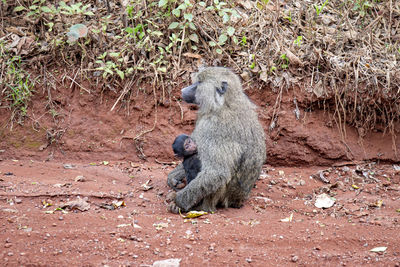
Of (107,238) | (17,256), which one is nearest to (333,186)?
(107,238)

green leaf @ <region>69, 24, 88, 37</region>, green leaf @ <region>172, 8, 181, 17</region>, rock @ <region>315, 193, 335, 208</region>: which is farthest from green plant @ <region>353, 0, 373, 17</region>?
green leaf @ <region>69, 24, 88, 37</region>

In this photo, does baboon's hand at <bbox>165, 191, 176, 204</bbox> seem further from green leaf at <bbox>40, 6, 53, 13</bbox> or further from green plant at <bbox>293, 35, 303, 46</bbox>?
green leaf at <bbox>40, 6, 53, 13</bbox>

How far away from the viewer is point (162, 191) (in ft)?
17.1

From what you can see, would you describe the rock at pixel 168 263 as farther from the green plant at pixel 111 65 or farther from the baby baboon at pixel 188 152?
the green plant at pixel 111 65

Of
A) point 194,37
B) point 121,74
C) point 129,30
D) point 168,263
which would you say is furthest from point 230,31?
Result: point 168,263

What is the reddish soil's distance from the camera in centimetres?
365

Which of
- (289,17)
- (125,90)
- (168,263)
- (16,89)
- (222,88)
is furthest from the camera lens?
(289,17)

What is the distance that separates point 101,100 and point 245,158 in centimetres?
249

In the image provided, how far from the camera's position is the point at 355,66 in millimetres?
6266

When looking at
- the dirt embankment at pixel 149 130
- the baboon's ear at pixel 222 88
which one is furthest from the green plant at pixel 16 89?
the baboon's ear at pixel 222 88

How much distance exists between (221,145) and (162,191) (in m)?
1.05

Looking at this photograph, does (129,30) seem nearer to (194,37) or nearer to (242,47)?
(194,37)

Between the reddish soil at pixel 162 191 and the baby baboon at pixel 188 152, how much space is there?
0.52 meters

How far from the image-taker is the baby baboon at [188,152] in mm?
4617
